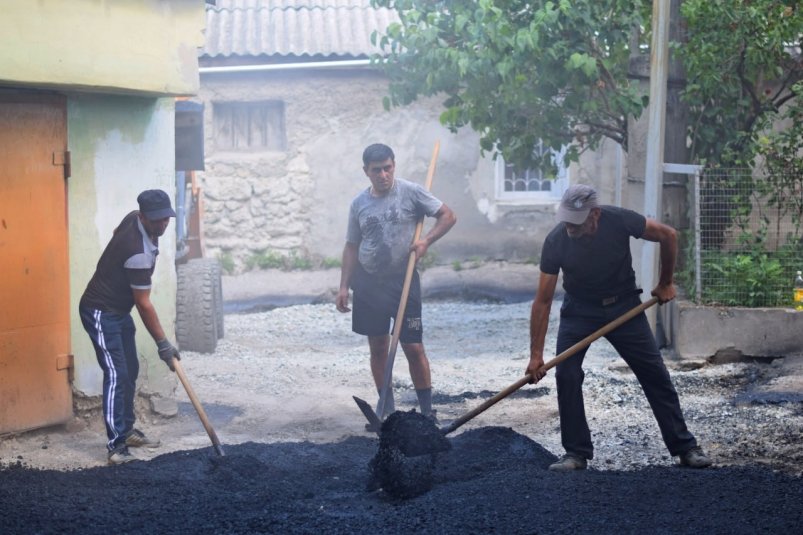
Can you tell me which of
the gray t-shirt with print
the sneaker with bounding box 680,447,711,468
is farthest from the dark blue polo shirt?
the sneaker with bounding box 680,447,711,468

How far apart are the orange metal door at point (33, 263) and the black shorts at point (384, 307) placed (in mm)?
1976

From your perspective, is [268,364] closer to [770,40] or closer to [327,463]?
[327,463]

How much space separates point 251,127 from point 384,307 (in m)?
8.61

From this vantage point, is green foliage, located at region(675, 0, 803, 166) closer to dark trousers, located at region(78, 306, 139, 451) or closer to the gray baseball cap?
the gray baseball cap

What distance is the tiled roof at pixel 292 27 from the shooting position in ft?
49.3

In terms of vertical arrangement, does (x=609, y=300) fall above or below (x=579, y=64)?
below

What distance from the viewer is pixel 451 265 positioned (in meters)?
15.1

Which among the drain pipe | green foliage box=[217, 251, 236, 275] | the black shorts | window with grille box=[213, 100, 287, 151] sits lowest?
green foliage box=[217, 251, 236, 275]

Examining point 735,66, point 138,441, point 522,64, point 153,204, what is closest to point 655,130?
point 735,66

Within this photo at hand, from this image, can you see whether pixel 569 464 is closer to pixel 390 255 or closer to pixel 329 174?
pixel 390 255

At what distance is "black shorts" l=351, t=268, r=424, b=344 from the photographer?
287 inches

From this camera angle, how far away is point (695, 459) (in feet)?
19.7

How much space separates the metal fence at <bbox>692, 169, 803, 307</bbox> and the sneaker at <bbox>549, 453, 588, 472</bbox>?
3655 millimetres

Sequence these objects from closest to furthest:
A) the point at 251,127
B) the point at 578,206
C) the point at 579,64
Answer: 1. the point at 578,206
2. the point at 579,64
3. the point at 251,127
